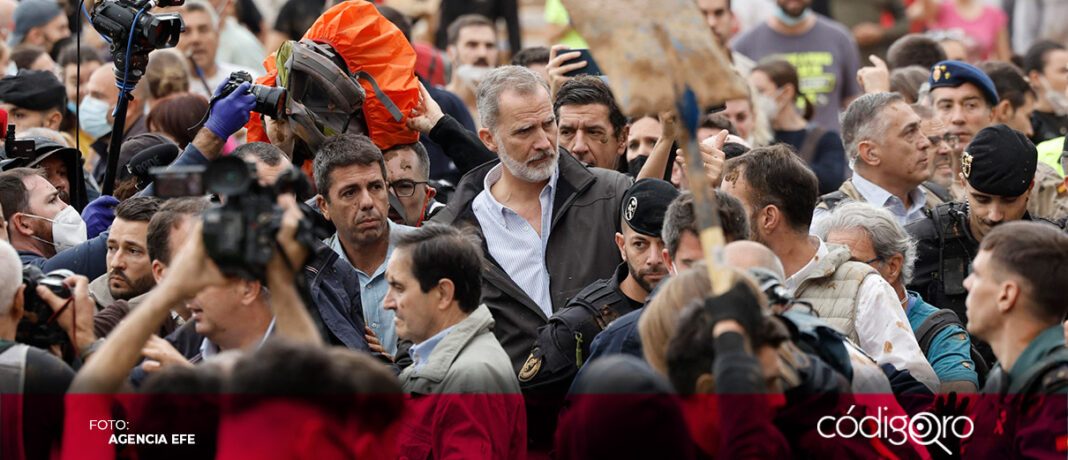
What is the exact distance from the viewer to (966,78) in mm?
7945

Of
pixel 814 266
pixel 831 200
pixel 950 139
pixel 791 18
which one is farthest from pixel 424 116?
pixel 791 18

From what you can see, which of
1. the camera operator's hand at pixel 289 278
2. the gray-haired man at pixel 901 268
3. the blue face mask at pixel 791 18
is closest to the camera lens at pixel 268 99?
the camera operator's hand at pixel 289 278

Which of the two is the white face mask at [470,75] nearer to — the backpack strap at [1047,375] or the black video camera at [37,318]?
the black video camera at [37,318]

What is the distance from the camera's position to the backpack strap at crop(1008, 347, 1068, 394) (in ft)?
13.4

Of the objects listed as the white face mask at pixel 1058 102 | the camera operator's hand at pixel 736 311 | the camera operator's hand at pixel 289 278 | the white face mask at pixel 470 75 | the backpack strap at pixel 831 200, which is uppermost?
the camera operator's hand at pixel 289 278

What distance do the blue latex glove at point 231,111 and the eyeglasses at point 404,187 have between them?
A: 36.1 inches

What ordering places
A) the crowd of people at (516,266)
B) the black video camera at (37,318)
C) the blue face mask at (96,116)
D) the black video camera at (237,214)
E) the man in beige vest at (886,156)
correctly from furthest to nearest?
the blue face mask at (96,116), the man in beige vest at (886,156), the black video camera at (37,318), the crowd of people at (516,266), the black video camera at (237,214)

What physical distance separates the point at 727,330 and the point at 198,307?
2.15 metres

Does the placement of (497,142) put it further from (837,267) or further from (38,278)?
(38,278)

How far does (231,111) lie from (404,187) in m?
1.04

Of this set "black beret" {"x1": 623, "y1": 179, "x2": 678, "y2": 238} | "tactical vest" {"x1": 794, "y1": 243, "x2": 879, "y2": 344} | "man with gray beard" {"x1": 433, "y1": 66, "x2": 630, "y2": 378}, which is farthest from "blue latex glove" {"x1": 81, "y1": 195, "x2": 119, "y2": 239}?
"tactical vest" {"x1": 794, "y1": 243, "x2": 879, "y2": 344}

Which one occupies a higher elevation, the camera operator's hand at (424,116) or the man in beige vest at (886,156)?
the camera operator's hand at (424,116)

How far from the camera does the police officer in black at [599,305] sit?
17.6ft

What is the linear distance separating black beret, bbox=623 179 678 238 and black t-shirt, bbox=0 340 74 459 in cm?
234
